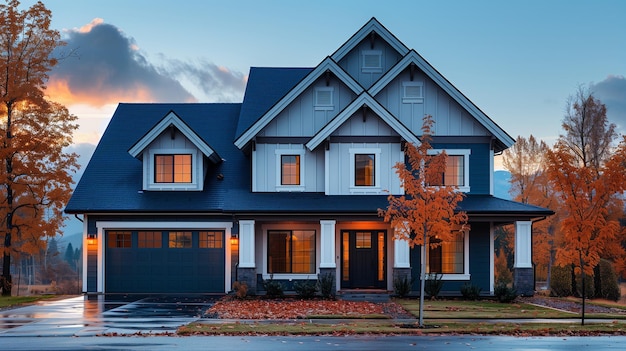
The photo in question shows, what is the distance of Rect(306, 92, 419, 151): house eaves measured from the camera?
3042cm

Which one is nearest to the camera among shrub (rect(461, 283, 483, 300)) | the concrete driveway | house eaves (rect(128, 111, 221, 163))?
the concrete driveway

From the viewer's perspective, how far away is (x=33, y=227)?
107 feet

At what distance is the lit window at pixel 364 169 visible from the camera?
3147 cm

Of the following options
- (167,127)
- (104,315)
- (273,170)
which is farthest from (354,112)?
(104,315)

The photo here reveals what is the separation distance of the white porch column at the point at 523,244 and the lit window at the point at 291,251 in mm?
8539

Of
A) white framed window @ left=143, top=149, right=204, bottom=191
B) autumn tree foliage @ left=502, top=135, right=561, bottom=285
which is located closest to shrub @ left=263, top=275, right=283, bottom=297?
white framed window @ left=143, top=149, right=204, bottom=191

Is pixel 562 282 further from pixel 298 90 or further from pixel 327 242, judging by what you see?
pixel 298 90

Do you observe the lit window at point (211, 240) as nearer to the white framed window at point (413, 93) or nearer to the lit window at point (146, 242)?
the lit window at point (146, 242)

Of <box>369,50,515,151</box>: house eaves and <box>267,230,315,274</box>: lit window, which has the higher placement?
<box>369,50,515,151</box>: house eaves

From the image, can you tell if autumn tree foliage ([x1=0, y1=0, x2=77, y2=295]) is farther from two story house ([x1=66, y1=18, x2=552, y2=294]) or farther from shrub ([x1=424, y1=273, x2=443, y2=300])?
shrub ([x1=424, y1=273, x2=443, y2=300])

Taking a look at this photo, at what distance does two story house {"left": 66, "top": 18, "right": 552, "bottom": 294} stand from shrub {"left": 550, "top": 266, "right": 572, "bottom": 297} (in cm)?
485

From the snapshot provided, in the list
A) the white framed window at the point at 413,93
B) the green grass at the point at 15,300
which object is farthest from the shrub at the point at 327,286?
the green grass at the point at 15,300

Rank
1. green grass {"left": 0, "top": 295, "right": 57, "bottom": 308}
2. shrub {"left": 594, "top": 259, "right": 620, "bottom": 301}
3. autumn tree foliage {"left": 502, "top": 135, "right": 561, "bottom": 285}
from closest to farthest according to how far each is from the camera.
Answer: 1. green grass {"left": 0, "top": 295, "right": 57, "bottom": 308}
2. shrub {"left": 594, "top": 259, "right": 620, "bottom": 301}
3. autumn tree foliage {"left": 502, "top": 135, "right": 561, "bottom": 285}

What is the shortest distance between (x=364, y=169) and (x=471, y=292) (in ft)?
22.3
